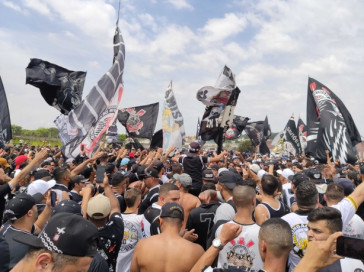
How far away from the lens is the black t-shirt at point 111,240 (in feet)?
10.7

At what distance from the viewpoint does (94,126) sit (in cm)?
791

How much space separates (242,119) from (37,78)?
14962mm

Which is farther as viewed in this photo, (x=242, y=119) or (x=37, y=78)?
(x=242, y=119)

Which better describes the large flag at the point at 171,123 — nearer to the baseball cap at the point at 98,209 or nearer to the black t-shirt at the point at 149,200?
the black t-shirt at the point at 149,200

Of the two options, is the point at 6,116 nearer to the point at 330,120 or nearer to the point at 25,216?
the point at 25,216

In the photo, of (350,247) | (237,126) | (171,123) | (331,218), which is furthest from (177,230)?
(237,126)

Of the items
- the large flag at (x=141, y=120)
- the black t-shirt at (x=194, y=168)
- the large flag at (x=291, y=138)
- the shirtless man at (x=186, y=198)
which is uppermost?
the large flag at (x=291, y=138)

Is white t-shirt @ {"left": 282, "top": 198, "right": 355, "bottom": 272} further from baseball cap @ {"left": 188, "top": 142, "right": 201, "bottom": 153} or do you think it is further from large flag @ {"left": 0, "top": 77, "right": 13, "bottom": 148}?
large flag @ {"left": 0, "top": 77, "right": 13, "bottom": 148}

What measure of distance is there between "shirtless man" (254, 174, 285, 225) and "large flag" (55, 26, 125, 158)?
15.3ft

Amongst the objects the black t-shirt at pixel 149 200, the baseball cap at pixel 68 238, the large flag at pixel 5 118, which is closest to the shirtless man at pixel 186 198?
the black t-shirt at pixel 149 200

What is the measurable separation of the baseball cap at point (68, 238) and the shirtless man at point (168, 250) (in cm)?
130

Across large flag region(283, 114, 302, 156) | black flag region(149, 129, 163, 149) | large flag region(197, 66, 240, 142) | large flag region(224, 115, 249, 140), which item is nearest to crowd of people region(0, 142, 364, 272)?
→ large flag region(197, 66, 240, 142)

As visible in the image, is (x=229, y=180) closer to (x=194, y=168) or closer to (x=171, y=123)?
(x=194, y=168)

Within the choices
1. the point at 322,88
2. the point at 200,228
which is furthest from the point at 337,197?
the point at 322,88
